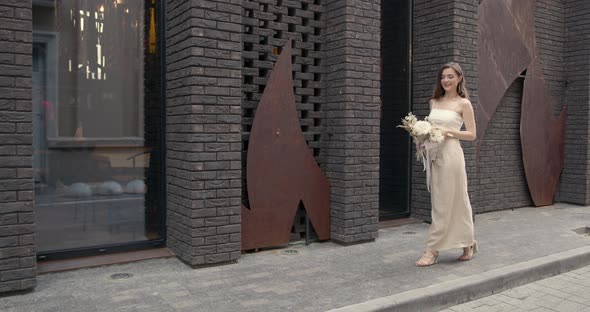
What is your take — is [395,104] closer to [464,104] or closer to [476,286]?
[464,104]

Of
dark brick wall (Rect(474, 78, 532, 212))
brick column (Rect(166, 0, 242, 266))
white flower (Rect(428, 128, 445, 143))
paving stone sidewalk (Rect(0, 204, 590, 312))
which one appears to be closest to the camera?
paving stone sidewalk (Rect(0, 204, 590, 312))

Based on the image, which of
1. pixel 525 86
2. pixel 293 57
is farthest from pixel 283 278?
pixel 525 86

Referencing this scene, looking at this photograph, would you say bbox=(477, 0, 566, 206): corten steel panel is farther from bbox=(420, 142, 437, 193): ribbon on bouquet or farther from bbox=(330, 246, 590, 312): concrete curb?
bbox=(420, 142, 437, 193): ribbon on bouquet

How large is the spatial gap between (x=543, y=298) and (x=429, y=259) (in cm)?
110

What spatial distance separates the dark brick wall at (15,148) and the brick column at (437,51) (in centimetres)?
520

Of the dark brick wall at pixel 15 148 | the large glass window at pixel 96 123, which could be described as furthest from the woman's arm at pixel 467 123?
the dark brick wall at pixel 15 148

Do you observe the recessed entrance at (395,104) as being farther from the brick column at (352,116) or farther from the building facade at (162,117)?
the brick column at (352,116)

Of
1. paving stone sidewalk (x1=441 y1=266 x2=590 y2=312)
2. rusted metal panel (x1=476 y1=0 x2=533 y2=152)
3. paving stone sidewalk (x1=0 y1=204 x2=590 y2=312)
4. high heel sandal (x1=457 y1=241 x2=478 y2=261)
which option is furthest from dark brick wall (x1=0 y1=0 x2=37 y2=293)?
rusted metal panel (x1=476 y1=0 x2=533 y2=152)

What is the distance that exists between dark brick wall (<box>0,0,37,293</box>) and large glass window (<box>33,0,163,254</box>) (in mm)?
866

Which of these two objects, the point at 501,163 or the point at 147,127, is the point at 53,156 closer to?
the point at 147,127

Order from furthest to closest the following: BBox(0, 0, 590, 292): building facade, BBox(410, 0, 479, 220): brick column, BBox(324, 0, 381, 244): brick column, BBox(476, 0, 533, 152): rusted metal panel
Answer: BBox(476, 0, 533, 152): rusted metal panel, BBox(410, 0, 479, 220): brick column, BBox(324, 0, 381, 244): brick column, BBox(0, 0, 590, 292): building facade

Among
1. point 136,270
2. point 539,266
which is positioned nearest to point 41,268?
point 136,270

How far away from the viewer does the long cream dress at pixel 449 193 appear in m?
5.31

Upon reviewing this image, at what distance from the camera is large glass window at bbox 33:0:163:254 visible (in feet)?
16.6
